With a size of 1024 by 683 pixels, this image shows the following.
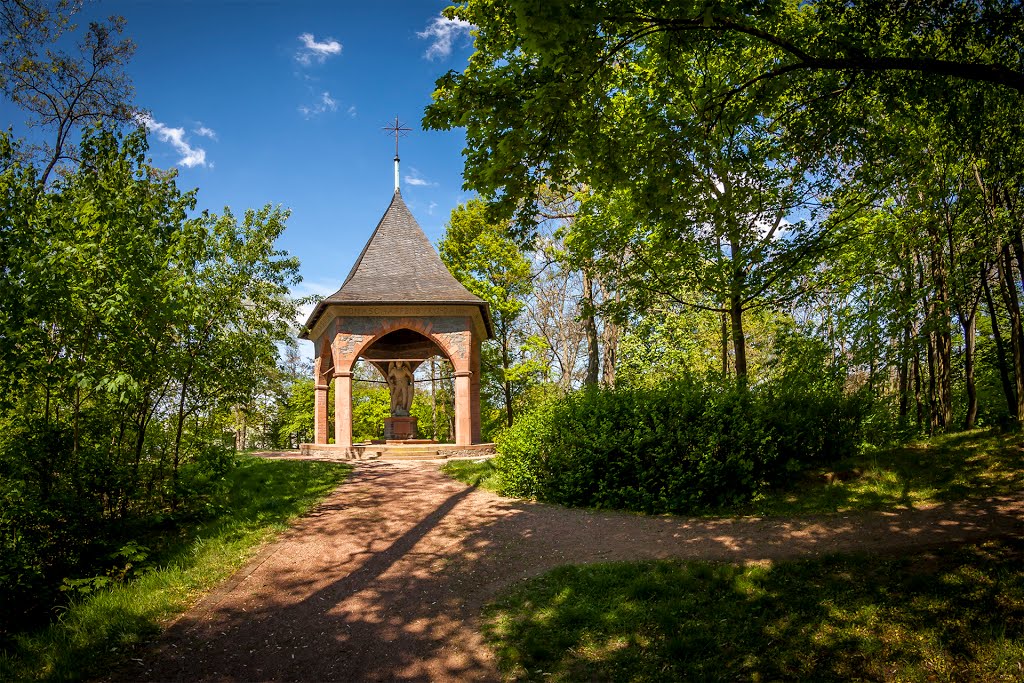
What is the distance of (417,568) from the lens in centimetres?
636

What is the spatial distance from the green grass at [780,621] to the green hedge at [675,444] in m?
2.79

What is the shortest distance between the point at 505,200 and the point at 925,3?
4.49 m

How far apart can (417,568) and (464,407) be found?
944cm

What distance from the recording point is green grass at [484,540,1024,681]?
3668mm

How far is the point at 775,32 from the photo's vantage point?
6762 mm

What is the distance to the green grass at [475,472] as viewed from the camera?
34.2 feet

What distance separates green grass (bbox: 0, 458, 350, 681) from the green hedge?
396 cm

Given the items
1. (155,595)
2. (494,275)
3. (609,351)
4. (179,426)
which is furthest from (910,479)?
(494,275)

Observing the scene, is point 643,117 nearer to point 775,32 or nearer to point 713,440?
point 775,32

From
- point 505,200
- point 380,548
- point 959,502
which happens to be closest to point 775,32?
point 505,200

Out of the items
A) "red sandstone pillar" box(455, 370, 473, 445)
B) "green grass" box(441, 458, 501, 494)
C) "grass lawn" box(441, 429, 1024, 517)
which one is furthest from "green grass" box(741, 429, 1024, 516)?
"red sandstone pillar" box(455, 370, 473, 445)

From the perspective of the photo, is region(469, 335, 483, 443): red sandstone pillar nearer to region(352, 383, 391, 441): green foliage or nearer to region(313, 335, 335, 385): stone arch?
region(313, 335, 335, 385): stone arch

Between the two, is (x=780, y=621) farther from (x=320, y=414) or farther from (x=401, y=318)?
(x=320, y=414)

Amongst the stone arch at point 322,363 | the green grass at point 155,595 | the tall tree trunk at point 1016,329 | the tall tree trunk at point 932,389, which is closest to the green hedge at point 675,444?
the tall tree trunk at point 1016,329
